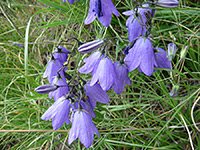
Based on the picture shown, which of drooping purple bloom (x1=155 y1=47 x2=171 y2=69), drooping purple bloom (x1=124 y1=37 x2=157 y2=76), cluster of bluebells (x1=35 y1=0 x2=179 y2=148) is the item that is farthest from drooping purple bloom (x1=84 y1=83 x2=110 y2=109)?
drooping purple bloom (x1=155 y1=47 x2=171 y2=69)

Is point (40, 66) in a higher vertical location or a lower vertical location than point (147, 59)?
lower

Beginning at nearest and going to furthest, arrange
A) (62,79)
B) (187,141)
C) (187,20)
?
(62,79) → (187,141) → (187,20)

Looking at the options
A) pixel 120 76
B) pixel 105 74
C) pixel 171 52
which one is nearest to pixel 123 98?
pixel 171 52

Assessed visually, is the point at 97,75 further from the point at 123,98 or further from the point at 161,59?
the point at 123,98

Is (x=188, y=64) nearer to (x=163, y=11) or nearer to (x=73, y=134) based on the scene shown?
(x=163, y=11)

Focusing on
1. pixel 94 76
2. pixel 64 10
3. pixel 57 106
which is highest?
pixel 64 10

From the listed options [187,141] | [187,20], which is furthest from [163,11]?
[187,141]
